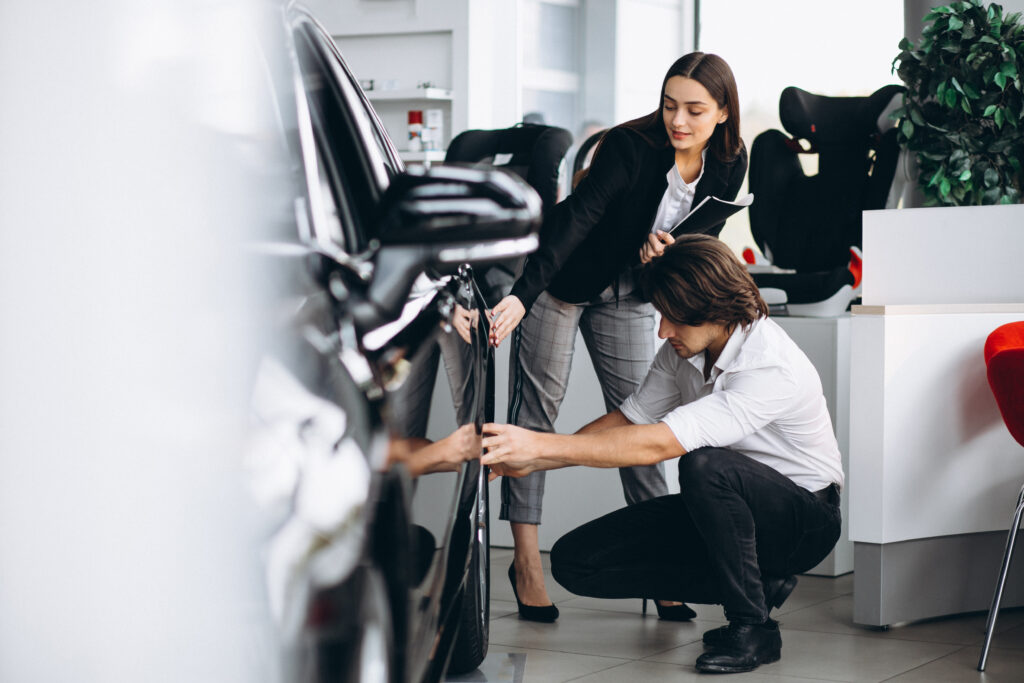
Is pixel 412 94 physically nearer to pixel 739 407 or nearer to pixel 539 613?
pixel 539 613

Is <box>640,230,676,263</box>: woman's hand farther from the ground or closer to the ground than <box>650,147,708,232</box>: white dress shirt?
closer to the ground

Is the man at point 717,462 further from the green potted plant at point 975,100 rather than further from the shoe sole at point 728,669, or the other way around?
the green potted plant at point 975,100

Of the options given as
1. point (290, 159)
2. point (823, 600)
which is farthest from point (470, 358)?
point (823, 600)

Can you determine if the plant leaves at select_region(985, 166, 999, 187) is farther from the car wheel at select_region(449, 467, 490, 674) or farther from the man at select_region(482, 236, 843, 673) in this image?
the car wheel at select_region(449, 467, 490, 674)

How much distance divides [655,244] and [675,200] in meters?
0.14

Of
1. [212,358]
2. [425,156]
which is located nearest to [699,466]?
[212,358]

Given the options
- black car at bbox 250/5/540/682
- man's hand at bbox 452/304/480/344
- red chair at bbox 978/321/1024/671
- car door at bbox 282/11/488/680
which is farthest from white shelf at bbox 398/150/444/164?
black car at bbox 250/5/540/682

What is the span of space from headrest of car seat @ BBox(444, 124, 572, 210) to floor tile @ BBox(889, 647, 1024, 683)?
5.28 feet

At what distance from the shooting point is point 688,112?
2.53 metres

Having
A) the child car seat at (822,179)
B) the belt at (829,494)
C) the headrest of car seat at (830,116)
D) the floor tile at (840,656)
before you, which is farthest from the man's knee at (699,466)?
the headrest of car seat at (830,116)

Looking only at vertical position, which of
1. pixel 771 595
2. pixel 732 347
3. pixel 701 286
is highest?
pixel 701 286

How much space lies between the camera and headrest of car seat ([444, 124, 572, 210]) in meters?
3.61

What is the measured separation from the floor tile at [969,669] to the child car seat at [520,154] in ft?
4.65

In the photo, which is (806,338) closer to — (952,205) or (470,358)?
(952,205)
